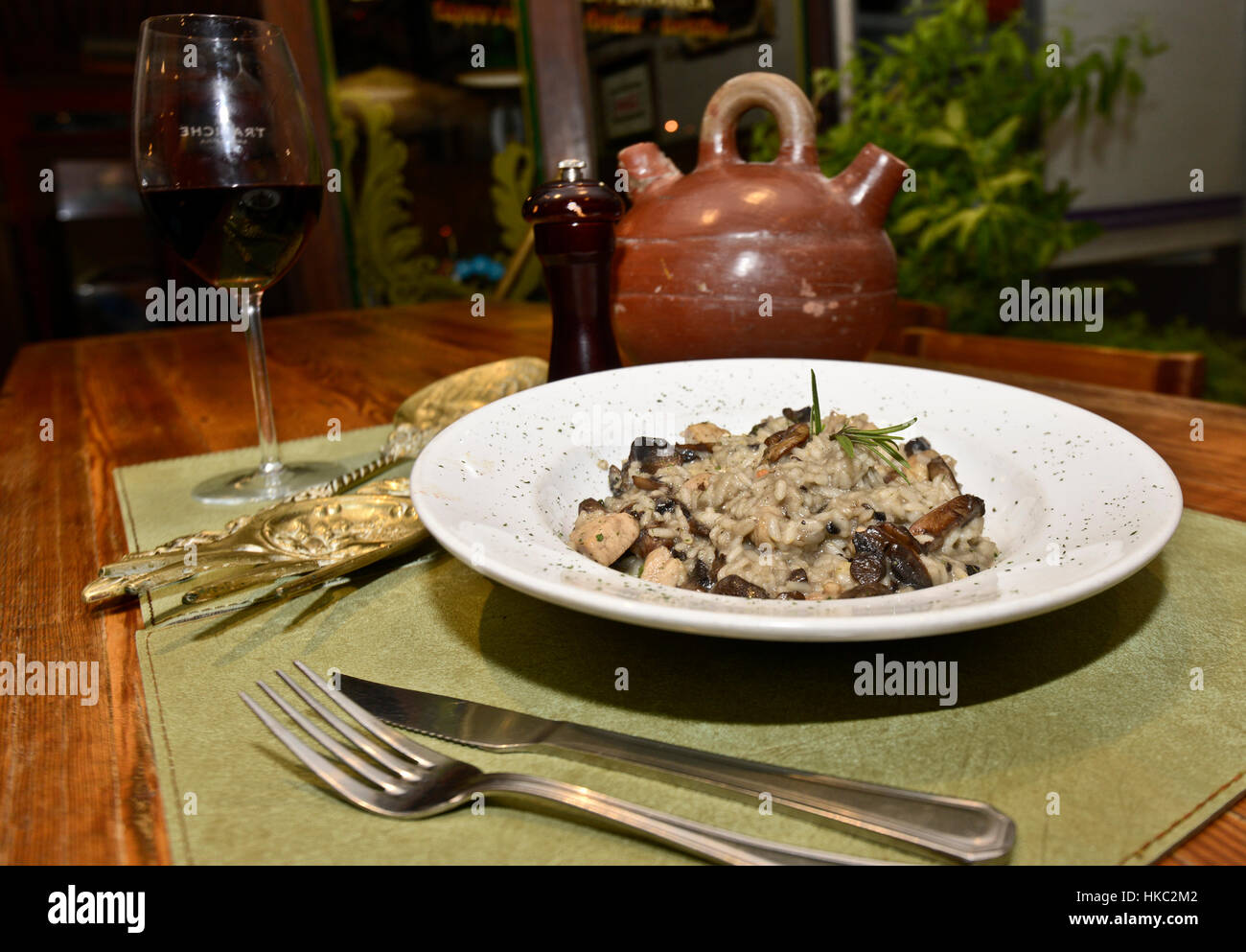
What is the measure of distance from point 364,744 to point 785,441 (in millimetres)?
508

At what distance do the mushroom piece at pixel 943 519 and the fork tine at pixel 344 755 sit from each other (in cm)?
48

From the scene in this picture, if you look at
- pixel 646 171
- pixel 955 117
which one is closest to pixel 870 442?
pixel 646 171

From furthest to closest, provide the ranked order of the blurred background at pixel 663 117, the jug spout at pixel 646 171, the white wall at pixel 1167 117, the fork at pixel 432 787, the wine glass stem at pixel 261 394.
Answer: the white wall at pixel 1167 117
the blurred background at pixel 663 117
the jug spout at pixel 646 171
the wine glass stem at pixel 261 394
the fork at pixel 432 787

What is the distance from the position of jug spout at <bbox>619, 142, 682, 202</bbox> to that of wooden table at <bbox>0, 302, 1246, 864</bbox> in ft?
1.98

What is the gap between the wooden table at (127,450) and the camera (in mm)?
544

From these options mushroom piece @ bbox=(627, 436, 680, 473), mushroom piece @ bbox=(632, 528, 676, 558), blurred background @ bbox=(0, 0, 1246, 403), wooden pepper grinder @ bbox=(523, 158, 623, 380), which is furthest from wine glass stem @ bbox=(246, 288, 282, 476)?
blurred background @ bbox=(0, 0, 1246, 403)

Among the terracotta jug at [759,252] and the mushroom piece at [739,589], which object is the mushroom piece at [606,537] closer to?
the mushroom piece at [739,589]

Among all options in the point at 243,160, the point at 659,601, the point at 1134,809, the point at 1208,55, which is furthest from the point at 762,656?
the point at 1208,55

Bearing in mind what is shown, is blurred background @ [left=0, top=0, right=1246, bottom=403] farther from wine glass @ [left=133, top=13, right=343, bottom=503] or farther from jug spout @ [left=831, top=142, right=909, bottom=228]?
wine glass @ [left=133, top=13, right=343, bottom=503]

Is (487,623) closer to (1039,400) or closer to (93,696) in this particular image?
(93,696)

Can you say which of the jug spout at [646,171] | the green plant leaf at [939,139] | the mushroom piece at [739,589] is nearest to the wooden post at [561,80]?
the green plant leaf at [939,139]

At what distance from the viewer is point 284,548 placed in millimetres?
868

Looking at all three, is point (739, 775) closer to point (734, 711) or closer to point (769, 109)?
point (734, 711)
